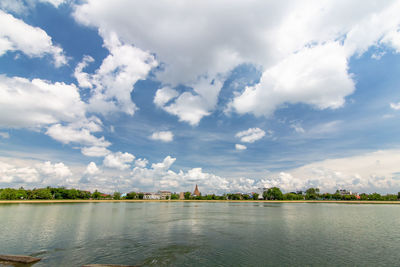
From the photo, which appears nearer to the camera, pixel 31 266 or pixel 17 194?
pixel 31 266

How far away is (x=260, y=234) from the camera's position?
157ft

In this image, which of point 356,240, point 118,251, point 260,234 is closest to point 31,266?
point 118,251

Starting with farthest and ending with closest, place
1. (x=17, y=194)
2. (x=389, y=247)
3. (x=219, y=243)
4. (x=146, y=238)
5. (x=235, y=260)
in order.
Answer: (x=17, y=194), (x=146, y=238), (x=219, y=243), (x=389, y=247), (x=235, y=260)

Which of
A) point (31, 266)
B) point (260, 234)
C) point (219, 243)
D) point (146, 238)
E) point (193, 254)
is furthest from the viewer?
point (260, 234)

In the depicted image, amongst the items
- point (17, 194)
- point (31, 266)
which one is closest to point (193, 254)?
point (31, 266)

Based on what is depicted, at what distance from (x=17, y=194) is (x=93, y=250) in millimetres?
231797

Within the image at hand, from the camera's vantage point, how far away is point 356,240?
41062 mm

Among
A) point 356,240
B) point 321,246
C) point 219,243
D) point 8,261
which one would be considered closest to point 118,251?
point 8,261

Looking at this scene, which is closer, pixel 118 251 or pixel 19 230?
pixel 118 251

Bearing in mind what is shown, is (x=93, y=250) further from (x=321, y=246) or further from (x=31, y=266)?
(x=321, y=246)

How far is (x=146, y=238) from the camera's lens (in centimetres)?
4359

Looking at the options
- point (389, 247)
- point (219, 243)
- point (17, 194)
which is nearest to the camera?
point (389, 247)

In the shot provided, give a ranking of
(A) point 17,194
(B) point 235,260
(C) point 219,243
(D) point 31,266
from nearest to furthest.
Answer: (D) point 31,266
(B) point 235,260
(C) point 219,243
(A) point 17,194

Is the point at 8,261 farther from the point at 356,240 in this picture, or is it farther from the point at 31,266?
the point at 356,240
